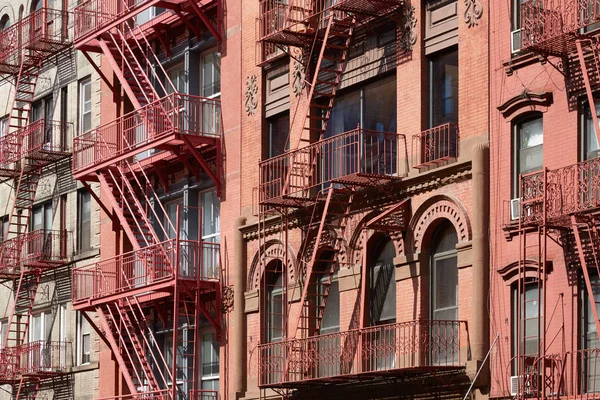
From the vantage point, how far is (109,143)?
1651 inches

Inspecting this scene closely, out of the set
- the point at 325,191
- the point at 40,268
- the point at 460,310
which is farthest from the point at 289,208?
the point at 40,268

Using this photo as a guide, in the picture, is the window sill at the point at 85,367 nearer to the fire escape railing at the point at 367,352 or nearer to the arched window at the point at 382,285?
the fire escape railing at the point at 367,352

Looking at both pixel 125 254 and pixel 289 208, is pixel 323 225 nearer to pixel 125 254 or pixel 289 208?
pixel 289 208

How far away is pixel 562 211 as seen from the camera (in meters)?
26.2

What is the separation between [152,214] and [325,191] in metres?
9.21

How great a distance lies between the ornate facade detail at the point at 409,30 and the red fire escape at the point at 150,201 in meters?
7.84

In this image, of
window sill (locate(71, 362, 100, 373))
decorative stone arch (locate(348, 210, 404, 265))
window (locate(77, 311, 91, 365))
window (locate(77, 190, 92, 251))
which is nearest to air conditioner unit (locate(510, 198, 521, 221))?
decorative stone arch (locate(348, 210, 404, 265))

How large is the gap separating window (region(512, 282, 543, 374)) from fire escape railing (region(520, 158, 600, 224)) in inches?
57.4

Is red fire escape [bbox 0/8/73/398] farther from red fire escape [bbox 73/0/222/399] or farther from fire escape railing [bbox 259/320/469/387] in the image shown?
fire escape railing [bbox 259/320/469/387]

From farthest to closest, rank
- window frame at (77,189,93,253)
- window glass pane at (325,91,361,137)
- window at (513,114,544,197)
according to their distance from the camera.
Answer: window frame at (77,189,93,253), window glass pane at (325,91,361,137), window at (513,114,544,197)

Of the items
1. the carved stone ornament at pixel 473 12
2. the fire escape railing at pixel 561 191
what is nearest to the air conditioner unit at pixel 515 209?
the fire escape railing at pixel 561 191

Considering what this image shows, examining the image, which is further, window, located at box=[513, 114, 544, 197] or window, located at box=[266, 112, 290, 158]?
window, located at box=[266, 112, 290, 158]

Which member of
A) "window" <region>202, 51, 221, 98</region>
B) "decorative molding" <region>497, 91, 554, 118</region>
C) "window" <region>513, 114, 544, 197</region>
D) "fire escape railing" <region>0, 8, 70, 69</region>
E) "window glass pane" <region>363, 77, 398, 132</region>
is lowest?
"window" <region>513, 114, 544, 197</region>

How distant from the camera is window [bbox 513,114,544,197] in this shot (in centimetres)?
2844
